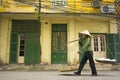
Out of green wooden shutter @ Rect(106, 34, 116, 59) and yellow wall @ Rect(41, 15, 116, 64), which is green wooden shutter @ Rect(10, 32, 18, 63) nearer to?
yellow wall @ Rect(41, 15, 116, 64)

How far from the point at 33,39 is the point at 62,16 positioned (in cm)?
302

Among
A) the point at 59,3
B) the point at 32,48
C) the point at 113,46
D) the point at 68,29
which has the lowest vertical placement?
the point at 32,48

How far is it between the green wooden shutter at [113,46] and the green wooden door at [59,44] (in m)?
3.59

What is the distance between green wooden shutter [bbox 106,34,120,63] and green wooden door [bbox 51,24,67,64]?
3592 millimetres

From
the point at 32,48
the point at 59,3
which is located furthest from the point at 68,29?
the point at 32,48

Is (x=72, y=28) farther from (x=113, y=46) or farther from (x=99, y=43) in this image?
(x=113, y=46)

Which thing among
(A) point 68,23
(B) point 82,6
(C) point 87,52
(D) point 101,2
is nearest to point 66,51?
(A) point 68,23

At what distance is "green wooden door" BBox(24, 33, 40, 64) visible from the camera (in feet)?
55.9

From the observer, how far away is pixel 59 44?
17656 millimetres

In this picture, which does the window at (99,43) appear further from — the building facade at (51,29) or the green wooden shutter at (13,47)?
the green wooden shutter at (13,47)

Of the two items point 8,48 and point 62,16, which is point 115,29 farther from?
point 8,48

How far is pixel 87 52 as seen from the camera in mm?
8648

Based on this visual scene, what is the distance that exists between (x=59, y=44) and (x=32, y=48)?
2.26m

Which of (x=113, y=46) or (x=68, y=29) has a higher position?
(x=68, y=29)
